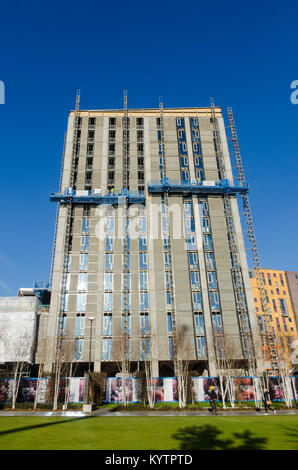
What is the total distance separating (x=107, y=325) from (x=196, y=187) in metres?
29.1

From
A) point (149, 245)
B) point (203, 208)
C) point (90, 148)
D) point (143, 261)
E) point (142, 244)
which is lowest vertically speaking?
point (143, 261)

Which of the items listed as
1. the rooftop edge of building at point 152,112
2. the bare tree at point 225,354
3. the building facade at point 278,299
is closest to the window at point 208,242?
the bare tree at point 225,354

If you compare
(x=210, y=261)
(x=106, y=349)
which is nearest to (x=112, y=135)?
(x=210, y=261)

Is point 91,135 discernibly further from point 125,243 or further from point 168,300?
point 168,300

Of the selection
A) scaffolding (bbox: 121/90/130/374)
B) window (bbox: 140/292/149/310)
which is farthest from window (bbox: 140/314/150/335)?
scaffolding (bbox: 121/90/130/374)

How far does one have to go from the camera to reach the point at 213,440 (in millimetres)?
12375

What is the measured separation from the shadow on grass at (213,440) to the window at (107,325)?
38.7 meters
